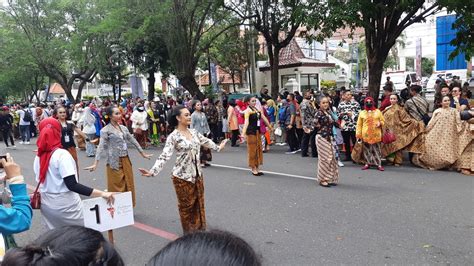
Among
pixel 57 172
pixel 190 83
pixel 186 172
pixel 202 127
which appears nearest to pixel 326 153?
pixel 186 172

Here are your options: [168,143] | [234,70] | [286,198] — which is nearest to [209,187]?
[286,198]

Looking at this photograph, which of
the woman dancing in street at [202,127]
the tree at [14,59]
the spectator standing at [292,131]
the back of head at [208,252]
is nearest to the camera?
the back of head at [208,252]

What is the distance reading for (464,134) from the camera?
8414 millimetres

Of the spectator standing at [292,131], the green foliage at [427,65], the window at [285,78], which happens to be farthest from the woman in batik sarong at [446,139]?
the green foliage at [427,65]

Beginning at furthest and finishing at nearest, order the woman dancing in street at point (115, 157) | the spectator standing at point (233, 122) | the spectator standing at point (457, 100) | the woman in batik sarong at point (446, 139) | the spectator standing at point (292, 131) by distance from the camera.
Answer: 1. the spectator standing at point (233, 122)
2. the spectator standing at point (292, 131)
3. the spectator standing at point (457, 100)
4. the woman in batik sarong at point (446, 139)
5. the woman dancing in street at point (115, 157)

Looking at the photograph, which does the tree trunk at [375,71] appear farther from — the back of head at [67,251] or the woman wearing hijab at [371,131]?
the back of head at [67,251]

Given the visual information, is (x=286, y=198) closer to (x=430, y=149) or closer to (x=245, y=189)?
(x=245, y=189)

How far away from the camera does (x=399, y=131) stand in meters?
9.28

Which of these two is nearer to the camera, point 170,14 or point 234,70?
point 170,14

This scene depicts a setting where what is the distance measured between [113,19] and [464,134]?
562 inches

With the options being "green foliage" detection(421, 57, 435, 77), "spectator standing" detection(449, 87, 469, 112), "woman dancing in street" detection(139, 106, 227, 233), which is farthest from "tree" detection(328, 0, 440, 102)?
"green foliage" detection(421, 57, 435, 77)

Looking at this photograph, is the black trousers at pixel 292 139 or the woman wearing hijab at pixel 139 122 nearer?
the black trousers at pixel 292 139

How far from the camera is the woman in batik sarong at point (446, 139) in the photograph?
27.7 feet

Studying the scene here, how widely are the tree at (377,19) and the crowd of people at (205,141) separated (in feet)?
7.03
